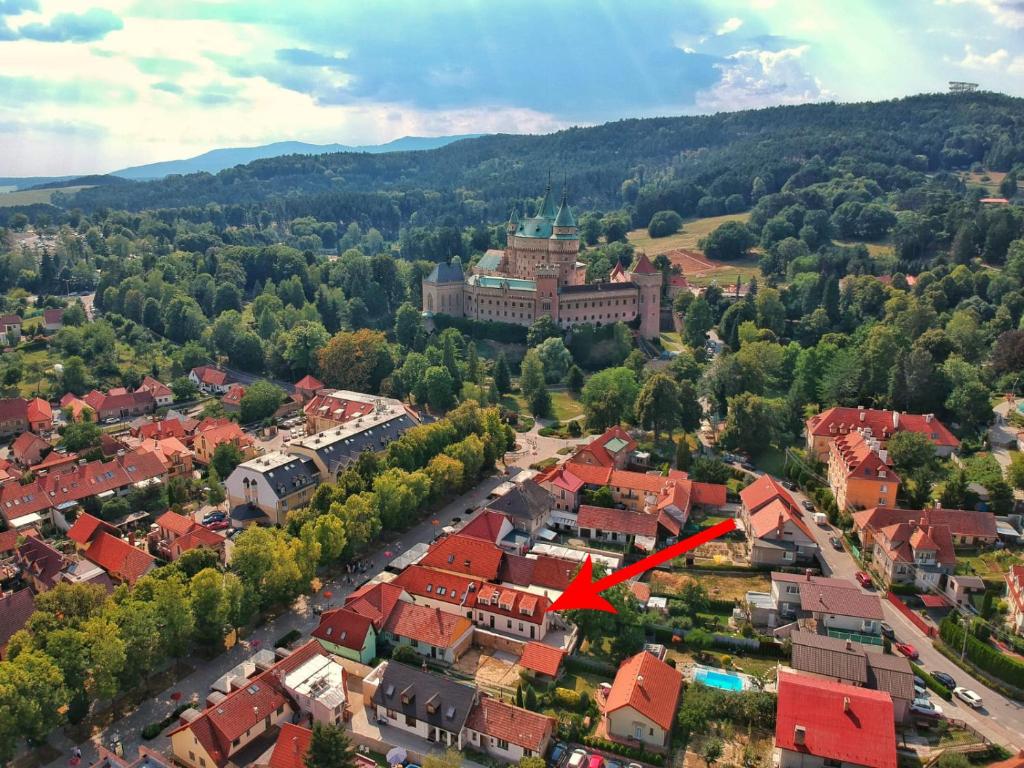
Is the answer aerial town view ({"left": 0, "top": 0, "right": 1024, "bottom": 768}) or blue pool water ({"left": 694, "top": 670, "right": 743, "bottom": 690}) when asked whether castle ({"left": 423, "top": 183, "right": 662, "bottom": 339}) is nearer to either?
aerial town view ({"left": 0, "top": 0, "right": 1024, "bottom": 768})

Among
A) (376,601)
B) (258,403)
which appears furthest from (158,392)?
(376,601)

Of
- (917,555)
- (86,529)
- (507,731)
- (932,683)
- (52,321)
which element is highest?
(52,321)

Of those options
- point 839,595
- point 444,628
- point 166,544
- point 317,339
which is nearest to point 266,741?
point 444,628

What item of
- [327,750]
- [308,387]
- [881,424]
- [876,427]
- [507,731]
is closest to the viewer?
[327,750]

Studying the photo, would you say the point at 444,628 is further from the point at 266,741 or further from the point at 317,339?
the point at 317,339

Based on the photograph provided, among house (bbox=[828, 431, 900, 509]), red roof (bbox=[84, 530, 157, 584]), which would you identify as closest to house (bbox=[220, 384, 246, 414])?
red roof (bbox=[84, 530, 157, 584])

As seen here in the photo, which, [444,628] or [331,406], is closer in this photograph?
[444,628]

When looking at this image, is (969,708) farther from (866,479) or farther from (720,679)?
(866,479)
